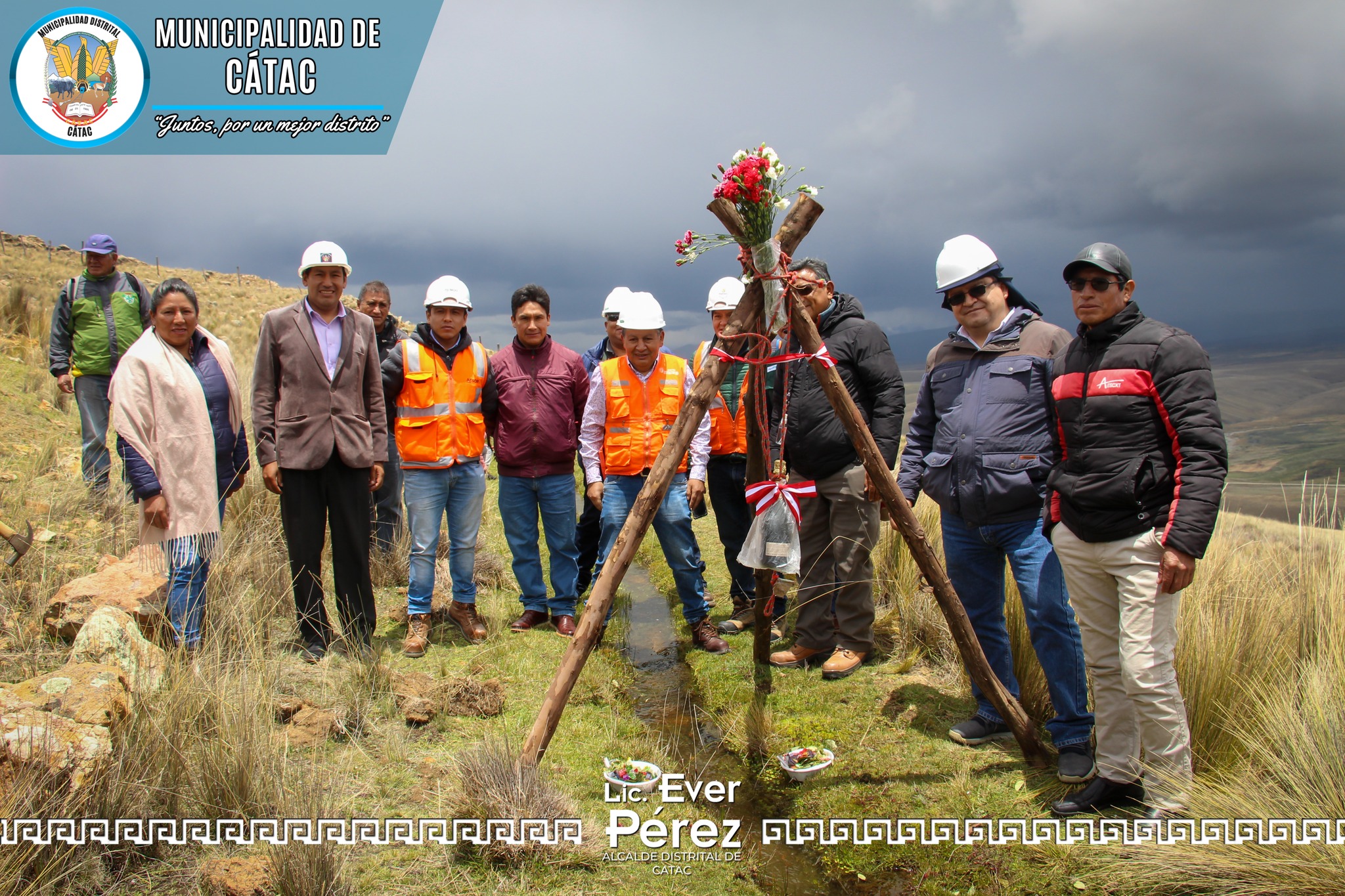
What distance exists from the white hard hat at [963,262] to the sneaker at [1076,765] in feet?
7.82

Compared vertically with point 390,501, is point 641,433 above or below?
above

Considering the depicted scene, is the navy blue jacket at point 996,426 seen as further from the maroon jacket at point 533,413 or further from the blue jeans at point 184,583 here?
the blue jeans at point 184,583

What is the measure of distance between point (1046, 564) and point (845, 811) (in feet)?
5.12

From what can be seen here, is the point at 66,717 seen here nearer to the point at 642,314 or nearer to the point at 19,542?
the point at 19,542

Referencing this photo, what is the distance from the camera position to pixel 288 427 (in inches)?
187

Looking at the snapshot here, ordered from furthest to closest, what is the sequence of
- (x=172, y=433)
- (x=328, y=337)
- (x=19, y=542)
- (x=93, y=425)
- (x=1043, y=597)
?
1. (x=93, y=425)
2. (x=328, y=337)
3. (x=19, y=542)
4. (x=172, y=433)
5. (x=1043, y=597)

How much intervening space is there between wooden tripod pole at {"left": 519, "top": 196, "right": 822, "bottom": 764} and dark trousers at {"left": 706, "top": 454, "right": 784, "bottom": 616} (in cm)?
231

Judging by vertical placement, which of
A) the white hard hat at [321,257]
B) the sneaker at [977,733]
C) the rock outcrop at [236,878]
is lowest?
the sneaker at [977,733]

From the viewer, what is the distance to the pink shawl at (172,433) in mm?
4277

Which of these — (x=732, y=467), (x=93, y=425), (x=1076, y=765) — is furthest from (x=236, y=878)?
(x=93, y=425)

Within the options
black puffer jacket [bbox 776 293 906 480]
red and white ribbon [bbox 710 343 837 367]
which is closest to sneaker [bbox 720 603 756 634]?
black puffer jacket [bbox 776 293 906 480]

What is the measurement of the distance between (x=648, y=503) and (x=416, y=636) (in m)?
2.63

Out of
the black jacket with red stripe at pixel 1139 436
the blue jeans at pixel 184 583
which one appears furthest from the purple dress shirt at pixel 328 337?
the black jacket with red stripe at pixel 1139 436

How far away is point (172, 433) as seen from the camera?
4.41 meters
